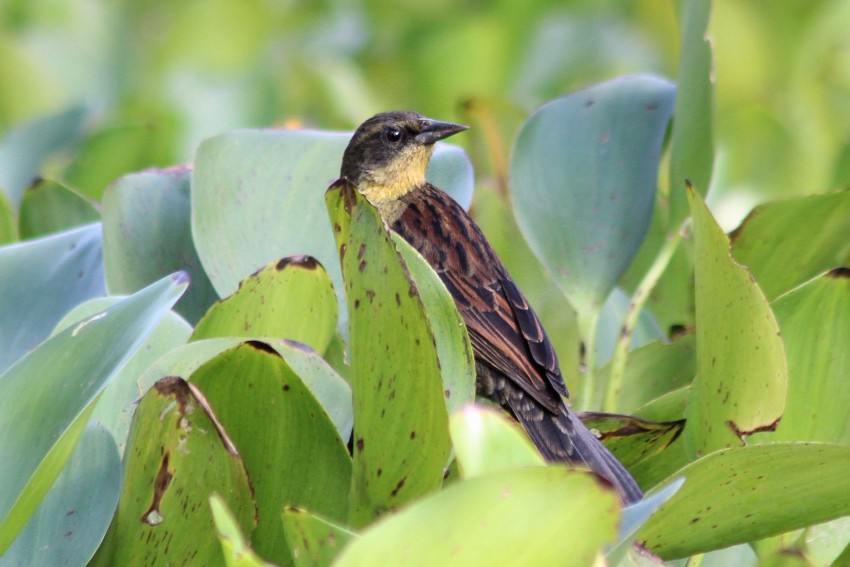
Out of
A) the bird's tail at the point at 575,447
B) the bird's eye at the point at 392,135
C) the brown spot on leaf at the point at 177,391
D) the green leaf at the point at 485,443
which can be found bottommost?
the bird's tail at the point at 575,447

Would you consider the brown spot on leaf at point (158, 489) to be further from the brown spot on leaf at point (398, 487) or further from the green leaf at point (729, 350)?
the green leaf at point (729, 350)

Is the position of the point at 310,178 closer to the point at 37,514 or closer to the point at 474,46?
the point at 37,514

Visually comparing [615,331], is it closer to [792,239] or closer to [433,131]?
[792,239]

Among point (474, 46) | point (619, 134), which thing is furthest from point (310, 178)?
point (474, 46)

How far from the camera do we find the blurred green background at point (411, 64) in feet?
13.1

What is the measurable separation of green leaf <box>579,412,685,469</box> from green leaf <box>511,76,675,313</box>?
1.12 ft

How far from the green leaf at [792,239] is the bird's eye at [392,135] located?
1.12m

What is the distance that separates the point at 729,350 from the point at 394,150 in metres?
1.58

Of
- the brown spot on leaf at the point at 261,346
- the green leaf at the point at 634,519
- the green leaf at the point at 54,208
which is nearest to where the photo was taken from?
the green leaf at the point at 634,519

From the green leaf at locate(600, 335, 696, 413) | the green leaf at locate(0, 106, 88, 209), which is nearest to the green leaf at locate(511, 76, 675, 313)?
the green leaf at locate(600, 335, 696, 413)

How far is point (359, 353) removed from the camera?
4.69 ft

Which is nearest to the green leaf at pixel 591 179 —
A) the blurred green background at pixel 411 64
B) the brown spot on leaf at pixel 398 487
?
the brown spot on leaf at pixel 398 487

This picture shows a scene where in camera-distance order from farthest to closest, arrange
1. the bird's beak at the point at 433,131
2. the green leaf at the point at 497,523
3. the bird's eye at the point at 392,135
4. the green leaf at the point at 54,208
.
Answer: the bird's eye at the point at 392,135, the bird's beak at the point at 433,131, the green leaf at the point at 54,208, the green leaf at the point at 497,523

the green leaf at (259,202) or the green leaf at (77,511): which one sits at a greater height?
the green leaf at (259,202)
